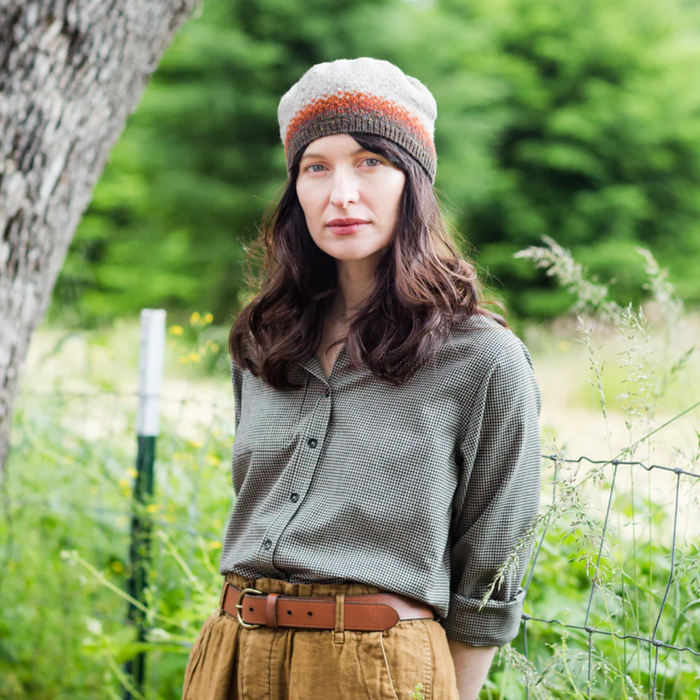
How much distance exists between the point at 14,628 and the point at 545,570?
2.07 metres

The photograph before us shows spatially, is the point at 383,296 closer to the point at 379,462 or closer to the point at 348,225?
the point at 348,225

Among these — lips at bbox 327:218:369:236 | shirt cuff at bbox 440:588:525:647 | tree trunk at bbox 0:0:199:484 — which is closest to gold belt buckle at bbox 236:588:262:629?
shirt cuff at bbox 440:588:525:647

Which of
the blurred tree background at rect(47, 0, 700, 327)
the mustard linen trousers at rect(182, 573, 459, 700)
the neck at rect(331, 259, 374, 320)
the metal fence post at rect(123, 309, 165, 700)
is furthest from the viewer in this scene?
the blurred tree background at rect(47, 0, 700, 327)

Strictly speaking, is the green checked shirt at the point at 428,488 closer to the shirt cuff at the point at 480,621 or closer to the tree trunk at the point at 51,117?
the shirt cuff at the point at 480,621

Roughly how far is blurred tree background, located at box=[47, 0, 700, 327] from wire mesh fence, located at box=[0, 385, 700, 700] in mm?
9135

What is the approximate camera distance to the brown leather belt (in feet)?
4.56

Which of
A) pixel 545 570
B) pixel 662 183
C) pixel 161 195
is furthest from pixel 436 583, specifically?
pixel 662 183

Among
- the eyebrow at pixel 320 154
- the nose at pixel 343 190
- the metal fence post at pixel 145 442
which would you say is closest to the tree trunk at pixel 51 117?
the metal fence post at pixel 145 442

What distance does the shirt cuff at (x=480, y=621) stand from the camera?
1.47 meters

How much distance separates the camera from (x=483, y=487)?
4.76ft

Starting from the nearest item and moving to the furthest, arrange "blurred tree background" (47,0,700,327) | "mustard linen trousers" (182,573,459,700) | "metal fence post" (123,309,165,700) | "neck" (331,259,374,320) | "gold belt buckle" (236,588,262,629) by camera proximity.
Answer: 1. "mustard linen trousers" (182,573,459,700)
2. "gold belt buckle" (236,588,262,629)
3. "neck" (331,259,374,320)
4. "metal fence post" (123,309,165,700)
5. "blurred tree background" (47,0,700,327)

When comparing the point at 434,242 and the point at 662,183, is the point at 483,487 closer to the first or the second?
the point at 434,242

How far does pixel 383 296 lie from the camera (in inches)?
61.8

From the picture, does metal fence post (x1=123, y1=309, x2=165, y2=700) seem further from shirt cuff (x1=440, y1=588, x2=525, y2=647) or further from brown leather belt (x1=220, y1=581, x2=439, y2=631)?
shirt cuff (x1=440, y1=588, x2=525, y2=647)
